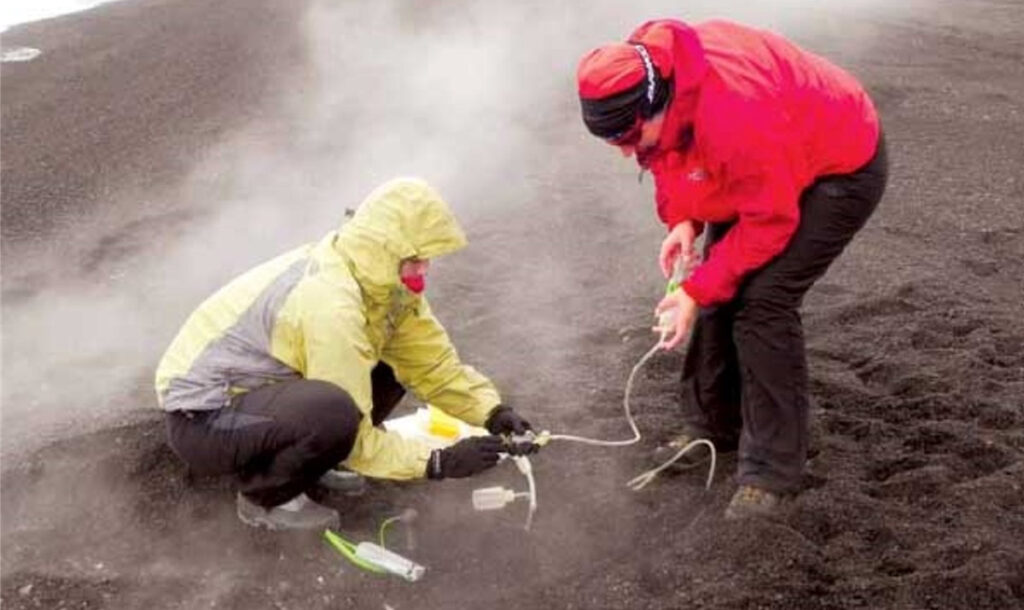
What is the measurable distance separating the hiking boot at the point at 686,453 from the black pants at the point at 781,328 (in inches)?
8.5

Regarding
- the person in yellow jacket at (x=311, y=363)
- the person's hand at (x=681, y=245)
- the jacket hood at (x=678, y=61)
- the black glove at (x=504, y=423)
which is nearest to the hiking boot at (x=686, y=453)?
the black glove at (x=504, y=423)

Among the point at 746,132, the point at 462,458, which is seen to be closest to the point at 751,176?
the point at 746,132

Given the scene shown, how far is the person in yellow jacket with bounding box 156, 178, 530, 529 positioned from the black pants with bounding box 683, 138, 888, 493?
0.80 m

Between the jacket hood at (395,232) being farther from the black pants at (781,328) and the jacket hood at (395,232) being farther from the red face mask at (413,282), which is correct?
the black pants at (781,328)

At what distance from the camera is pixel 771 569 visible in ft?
11.7

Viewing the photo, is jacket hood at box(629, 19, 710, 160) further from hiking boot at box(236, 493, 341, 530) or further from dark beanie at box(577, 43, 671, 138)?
hiking boot at box(236, 493, 341, 530)

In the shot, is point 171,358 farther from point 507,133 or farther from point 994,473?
point 507,133

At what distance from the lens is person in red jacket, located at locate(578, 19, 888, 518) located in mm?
3232

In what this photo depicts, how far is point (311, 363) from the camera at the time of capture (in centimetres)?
359

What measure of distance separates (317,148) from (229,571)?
4.46m

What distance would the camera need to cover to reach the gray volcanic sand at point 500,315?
368 centimetres

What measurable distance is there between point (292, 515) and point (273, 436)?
36 cm

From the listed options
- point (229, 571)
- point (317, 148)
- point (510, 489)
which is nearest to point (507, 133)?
point (317, 148)

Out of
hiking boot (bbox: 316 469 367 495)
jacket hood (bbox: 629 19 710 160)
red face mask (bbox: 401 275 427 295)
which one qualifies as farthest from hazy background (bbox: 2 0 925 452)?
jacket hood (bbox: 629 19 710 160)
